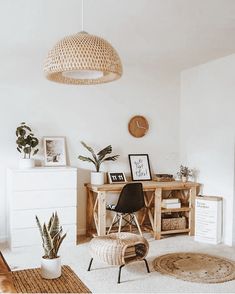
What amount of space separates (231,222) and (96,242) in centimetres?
199

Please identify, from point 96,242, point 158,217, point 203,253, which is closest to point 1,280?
point 96,242

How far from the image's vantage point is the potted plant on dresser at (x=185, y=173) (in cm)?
554

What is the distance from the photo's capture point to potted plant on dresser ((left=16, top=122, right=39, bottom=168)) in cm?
472

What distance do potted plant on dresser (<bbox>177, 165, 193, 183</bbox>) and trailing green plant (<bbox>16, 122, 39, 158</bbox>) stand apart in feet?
7.10

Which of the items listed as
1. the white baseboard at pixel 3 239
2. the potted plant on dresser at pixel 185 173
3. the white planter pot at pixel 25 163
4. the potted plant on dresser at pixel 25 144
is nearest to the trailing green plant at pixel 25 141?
the potted plant on dresser at pixel 25 144

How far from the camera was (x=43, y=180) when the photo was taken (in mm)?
4629

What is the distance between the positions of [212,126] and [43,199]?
8.16 ft

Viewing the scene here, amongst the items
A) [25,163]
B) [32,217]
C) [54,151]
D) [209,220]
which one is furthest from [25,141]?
[209,220]

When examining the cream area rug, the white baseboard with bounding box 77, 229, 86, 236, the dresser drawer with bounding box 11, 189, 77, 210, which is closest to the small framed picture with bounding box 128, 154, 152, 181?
the white baseboard with bounding box 77, 229, 86, 236

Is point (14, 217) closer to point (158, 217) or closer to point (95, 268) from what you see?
point (95, 268)

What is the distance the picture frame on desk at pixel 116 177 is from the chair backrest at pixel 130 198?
548 millimetres

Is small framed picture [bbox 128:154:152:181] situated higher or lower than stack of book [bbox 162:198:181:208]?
higher

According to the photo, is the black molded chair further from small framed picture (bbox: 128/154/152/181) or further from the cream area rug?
the cream area rug

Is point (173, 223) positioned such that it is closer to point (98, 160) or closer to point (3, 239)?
point (98, 160)
